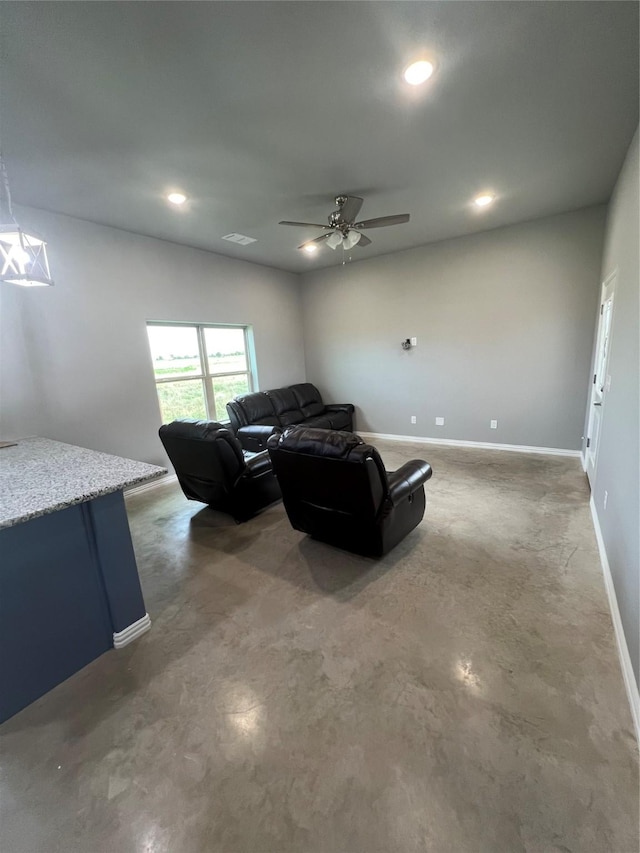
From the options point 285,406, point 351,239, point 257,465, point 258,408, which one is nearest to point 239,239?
point 351,239

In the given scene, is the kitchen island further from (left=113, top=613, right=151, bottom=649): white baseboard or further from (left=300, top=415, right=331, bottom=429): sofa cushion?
(left=300, top=415, right=331, bottom=429): sofa cushion

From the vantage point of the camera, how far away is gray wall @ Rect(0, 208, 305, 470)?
3.18 m

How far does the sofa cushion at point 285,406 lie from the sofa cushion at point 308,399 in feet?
0.31

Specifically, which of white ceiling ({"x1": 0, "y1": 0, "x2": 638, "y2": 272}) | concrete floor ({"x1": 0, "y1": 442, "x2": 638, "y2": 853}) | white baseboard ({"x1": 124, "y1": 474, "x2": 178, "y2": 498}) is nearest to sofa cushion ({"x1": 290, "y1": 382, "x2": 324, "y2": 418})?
white baseboard ({"x1": 124, "y1": 474, "x2": 178, "y2": 498})

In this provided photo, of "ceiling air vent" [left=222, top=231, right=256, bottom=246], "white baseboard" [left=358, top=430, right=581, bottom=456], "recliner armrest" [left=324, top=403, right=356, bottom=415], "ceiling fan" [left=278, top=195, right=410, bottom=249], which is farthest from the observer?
"recliner armrest" [left=324, top=403, right=356, bottom=415]

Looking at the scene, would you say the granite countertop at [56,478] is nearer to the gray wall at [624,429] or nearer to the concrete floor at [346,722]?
the concrete floor at [346,722]

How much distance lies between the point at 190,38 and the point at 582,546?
3887 millimetres

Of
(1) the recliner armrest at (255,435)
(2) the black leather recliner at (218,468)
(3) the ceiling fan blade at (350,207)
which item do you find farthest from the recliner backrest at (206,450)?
(3) the ceiling fan blade at (350,207)

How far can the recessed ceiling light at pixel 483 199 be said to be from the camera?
341 centimetres

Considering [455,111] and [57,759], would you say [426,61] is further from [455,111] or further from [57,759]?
[57,759]

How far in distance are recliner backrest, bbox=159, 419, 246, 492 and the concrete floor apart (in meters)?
0.81

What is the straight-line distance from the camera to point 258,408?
5.25m

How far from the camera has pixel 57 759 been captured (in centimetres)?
137

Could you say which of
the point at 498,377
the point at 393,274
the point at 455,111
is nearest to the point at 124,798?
the point at 455,111
